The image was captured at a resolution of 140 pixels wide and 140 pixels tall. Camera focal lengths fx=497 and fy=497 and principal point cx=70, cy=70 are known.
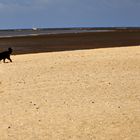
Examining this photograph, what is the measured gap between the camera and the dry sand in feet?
36.6

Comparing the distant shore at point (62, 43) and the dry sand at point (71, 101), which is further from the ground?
the distant shore at point (62, 43)

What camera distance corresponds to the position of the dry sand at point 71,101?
11141 mm

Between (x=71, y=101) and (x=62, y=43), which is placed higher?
(x=62, y=43)

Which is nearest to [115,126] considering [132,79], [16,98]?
[16,98]

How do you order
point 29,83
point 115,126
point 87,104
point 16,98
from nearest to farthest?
1. point 115,126
2. point 87,104
3. point 16,98
4. point 29,83

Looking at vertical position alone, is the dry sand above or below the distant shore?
below

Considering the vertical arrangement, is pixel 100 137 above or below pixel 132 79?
below

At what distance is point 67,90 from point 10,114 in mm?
3467

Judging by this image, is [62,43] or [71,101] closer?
[71,101]

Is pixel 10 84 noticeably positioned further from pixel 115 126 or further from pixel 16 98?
pixel 115 126

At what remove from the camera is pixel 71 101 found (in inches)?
563

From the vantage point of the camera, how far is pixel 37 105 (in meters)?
13.9

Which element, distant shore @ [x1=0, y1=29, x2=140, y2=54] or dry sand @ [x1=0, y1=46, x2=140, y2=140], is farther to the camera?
distant shore @ [x1=0, y1=29, x2=140, y2=54]

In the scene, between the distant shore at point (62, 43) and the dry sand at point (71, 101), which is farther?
→ the distant shore at point (62, 43)
